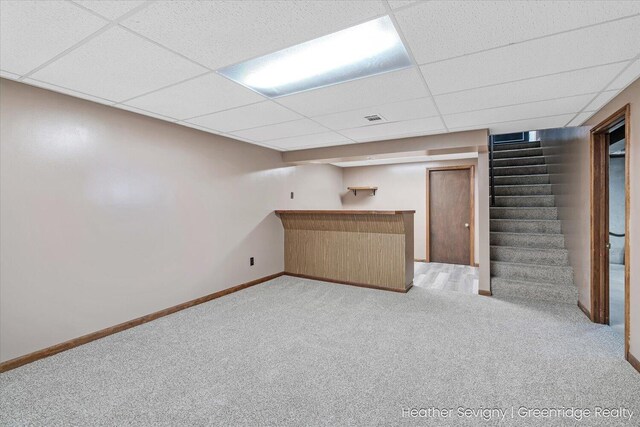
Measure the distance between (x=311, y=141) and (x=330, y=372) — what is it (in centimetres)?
302

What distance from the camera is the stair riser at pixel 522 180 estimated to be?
5.05 metres

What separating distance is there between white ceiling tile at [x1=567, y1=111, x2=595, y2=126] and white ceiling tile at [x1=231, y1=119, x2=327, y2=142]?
103 inches

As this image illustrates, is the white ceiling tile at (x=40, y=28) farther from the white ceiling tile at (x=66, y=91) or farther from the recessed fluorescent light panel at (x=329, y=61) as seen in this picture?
the recessed fluorescent light panel at (x=329, y=61)

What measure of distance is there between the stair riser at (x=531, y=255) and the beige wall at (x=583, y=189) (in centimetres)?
18

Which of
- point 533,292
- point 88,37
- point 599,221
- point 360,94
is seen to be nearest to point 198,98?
point 88,37

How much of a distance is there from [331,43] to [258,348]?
7.73 feet

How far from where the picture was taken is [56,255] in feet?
8.39

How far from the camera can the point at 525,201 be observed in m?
4.87

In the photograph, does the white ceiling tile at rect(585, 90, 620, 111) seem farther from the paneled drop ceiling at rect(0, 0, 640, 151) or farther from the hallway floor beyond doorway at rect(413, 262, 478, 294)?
the hallway floor beyond doorway at rect(413, 262, 478, 294)

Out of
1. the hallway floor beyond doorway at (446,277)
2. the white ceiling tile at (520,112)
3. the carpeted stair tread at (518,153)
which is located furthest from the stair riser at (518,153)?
the white ceiling tile at (520,112)

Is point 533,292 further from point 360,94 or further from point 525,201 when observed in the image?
point 360,94

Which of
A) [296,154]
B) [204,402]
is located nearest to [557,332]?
[204,402]

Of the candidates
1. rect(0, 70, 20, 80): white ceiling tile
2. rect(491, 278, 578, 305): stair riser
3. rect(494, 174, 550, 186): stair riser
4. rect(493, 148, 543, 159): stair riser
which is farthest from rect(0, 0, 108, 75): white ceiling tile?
rect(493, 148, 543, 159): stair riser

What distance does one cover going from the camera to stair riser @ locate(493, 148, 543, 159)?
5.56m
